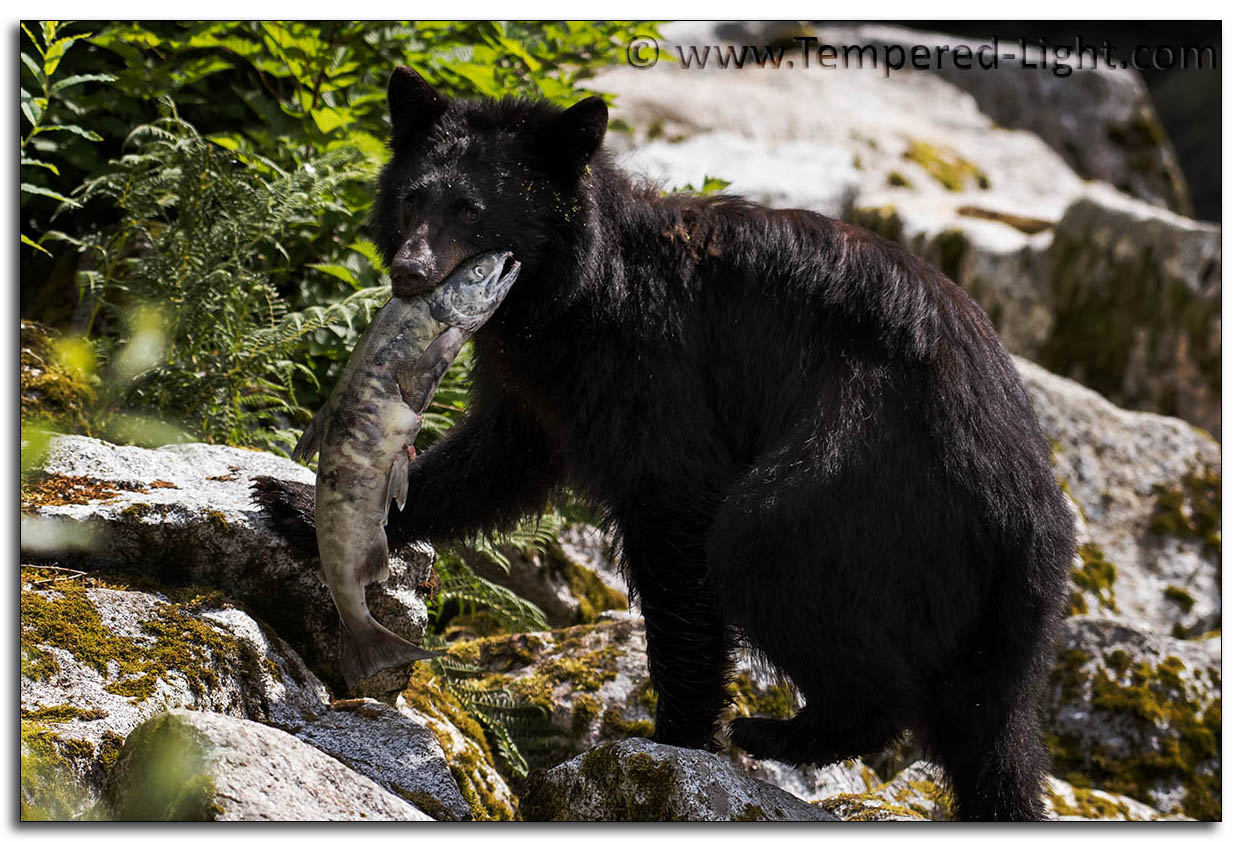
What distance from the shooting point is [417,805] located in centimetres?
394

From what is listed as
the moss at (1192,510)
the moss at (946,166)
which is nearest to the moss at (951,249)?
the moss at (946,166)

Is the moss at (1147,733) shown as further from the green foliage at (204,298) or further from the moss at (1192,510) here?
the green foliage at (204,298)

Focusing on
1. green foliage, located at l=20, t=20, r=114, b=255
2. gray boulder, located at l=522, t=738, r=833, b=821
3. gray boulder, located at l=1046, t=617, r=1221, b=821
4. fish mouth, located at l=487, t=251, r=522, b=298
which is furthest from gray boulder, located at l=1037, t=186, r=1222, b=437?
green foliage, located at l=20, t=20, r=114, b=255

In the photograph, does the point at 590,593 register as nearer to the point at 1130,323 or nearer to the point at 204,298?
the point at 204,298

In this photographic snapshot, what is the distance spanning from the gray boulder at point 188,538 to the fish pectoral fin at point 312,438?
0.64 metres

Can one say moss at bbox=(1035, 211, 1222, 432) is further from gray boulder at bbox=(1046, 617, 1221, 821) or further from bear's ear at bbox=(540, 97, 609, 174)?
bear's ear at bbox=(540, 97, 609, 174)

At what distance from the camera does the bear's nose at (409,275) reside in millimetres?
3879

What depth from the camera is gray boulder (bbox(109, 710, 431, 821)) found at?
325 cm

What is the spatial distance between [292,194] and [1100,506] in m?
4.62

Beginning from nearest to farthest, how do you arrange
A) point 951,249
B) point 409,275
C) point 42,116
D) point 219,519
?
1. point 409,275
2. point 219,519
3. point 42,116
4. point 951,249

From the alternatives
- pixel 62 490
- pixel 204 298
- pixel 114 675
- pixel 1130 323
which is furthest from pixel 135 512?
pixel 1130 323

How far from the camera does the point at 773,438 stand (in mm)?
4375

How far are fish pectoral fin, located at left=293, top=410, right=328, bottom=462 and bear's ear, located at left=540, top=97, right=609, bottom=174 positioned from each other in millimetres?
1196

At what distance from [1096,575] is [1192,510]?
0.83 metres
